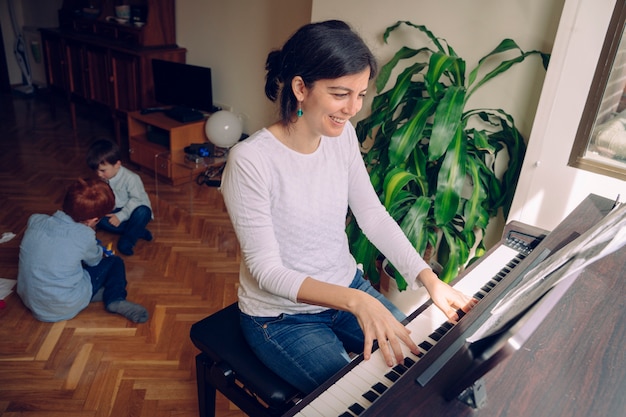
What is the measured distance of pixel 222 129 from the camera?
3996 mm

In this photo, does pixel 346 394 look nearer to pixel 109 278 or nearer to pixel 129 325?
pixel 129 325

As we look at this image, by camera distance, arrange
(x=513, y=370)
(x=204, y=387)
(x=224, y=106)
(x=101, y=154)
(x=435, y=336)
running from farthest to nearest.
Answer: (x=224, y=106), (x=101, y=154), (x=204, y=387), (x=435, y=336), (x=513, y=370)

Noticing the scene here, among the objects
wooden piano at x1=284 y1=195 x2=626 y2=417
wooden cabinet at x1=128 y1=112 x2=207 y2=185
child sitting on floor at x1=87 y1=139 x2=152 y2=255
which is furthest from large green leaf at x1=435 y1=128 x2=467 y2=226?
wooden cabinet at x1=128 y1=112 x2=207 y2=185

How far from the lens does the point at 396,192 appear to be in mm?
2014

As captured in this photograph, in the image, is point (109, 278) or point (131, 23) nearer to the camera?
point (109, 278)

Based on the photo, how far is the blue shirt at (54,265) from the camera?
2.19m

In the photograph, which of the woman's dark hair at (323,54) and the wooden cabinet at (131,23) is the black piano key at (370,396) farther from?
the wooden cabinet at (131,23)

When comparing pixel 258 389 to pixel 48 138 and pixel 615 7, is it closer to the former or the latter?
pixel 615 7

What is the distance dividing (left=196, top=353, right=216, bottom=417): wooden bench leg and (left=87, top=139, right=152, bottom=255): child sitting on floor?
1.66 metres

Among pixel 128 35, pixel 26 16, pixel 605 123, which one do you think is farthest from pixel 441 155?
pixel 26 16

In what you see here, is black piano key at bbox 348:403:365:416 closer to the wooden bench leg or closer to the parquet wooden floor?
the wooden bench leg

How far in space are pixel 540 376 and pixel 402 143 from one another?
126 centimetres

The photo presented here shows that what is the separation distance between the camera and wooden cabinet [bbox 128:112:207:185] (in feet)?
13.1

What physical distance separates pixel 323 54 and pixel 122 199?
237 cm
